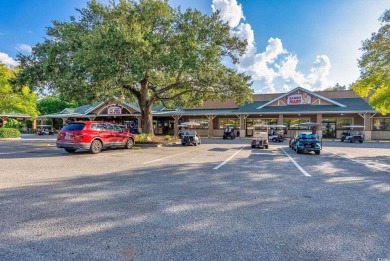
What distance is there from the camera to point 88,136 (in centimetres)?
1323

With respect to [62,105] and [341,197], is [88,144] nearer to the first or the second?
[341,197]

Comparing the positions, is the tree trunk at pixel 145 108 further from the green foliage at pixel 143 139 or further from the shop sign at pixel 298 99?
the shop sign at pixel 298 99

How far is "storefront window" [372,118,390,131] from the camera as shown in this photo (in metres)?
31.0

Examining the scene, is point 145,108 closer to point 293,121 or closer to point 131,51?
point 131,51

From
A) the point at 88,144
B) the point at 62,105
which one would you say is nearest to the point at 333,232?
the point at 88,144

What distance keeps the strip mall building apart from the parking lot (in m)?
23.0

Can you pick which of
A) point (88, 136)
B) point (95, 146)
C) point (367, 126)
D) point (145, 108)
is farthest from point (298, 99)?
point (88, 136)

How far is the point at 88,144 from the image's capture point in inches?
A: 519

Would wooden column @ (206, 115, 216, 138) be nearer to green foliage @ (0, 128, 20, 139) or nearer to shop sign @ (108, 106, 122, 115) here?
shop sign @ (108, 106, 122, 115)

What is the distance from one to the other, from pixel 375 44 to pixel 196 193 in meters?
17.9

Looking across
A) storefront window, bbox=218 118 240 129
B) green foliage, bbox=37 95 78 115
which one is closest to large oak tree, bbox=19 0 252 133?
storefront window, bbox=218 118 240 129

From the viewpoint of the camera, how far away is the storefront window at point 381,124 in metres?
31.0

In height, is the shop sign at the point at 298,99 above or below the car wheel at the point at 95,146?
above

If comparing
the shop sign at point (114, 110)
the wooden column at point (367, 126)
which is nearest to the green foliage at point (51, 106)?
the shop sign at point (114, 110)
